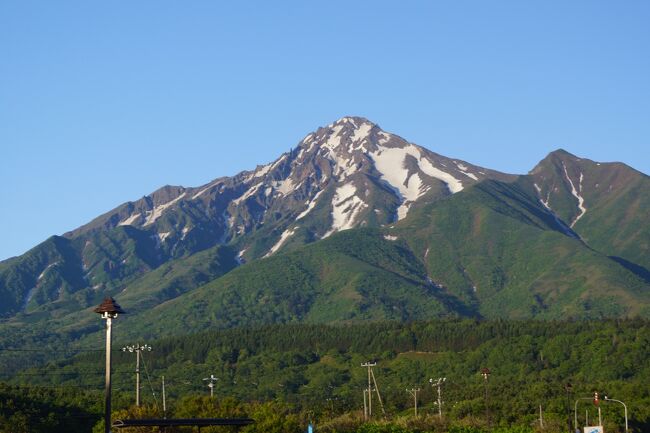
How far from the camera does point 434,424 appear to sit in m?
113

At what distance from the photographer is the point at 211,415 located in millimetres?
91562

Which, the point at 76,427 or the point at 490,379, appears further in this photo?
the point at 490,379

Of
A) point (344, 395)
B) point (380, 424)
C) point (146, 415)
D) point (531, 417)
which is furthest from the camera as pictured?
point (344, 395)

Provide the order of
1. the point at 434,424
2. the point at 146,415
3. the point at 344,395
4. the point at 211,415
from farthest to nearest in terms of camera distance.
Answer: the point at 344,395 → the point at 434,424 → the point at 211,415 → the point at 146,415

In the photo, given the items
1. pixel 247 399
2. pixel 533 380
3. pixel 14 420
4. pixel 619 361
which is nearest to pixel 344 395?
pixel 247 399

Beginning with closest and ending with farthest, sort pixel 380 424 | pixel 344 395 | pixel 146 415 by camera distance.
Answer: pixel 146 415 < pixel 380 424 < pixel 344 395

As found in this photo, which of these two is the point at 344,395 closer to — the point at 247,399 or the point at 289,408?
the point at 247,399

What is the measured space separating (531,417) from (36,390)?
57.7 m

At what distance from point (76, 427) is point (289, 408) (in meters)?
31.2

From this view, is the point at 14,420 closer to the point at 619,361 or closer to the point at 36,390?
the point at 36,390

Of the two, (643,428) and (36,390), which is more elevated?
(36,390)

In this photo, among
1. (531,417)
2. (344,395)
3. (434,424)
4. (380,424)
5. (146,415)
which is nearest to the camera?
(146,415)

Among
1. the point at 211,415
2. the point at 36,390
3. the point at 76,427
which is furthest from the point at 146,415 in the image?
the point at 36,390

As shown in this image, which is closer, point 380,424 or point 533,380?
point 380,424
